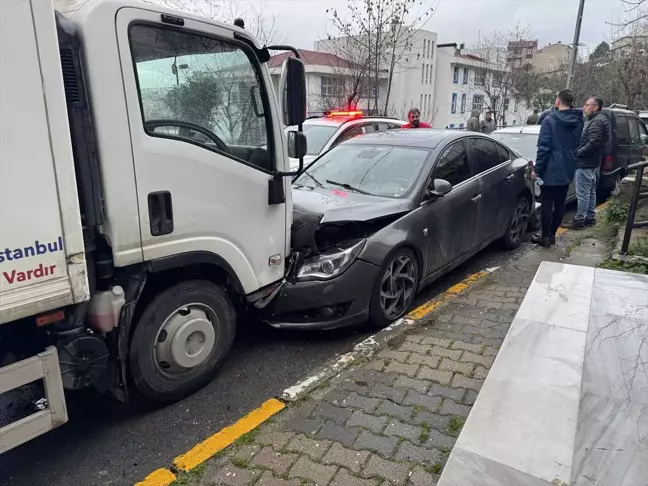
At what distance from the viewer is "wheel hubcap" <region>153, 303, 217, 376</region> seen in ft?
9.62

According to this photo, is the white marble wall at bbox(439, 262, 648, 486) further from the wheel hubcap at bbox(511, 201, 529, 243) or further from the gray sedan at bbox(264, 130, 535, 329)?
the wheel hubcap at bbox(511, 201, 529, 243)

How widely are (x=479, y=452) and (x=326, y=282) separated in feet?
5.93

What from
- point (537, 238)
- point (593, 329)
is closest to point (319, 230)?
point (593, 329)

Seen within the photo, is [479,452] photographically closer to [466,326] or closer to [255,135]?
[466,326]

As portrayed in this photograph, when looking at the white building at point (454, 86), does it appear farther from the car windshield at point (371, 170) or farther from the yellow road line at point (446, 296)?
the car windshield at point (371, 170)

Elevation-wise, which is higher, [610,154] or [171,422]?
[610,154]

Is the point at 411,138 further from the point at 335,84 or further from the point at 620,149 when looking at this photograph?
the point at 335,84

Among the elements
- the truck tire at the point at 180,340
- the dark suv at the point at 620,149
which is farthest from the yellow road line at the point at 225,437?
A: the dark suv at the point at 620,149

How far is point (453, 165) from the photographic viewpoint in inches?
199

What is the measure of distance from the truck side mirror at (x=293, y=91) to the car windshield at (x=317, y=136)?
5.36 m

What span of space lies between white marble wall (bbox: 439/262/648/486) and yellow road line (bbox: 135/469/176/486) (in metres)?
1.39

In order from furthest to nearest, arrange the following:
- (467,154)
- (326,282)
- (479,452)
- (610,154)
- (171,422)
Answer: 1. (610,154)
2. (467,154)
3. (326,282)
4. (171,422)
5. (479,452)

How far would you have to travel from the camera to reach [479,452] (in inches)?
85.1

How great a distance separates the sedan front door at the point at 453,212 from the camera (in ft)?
15.1
